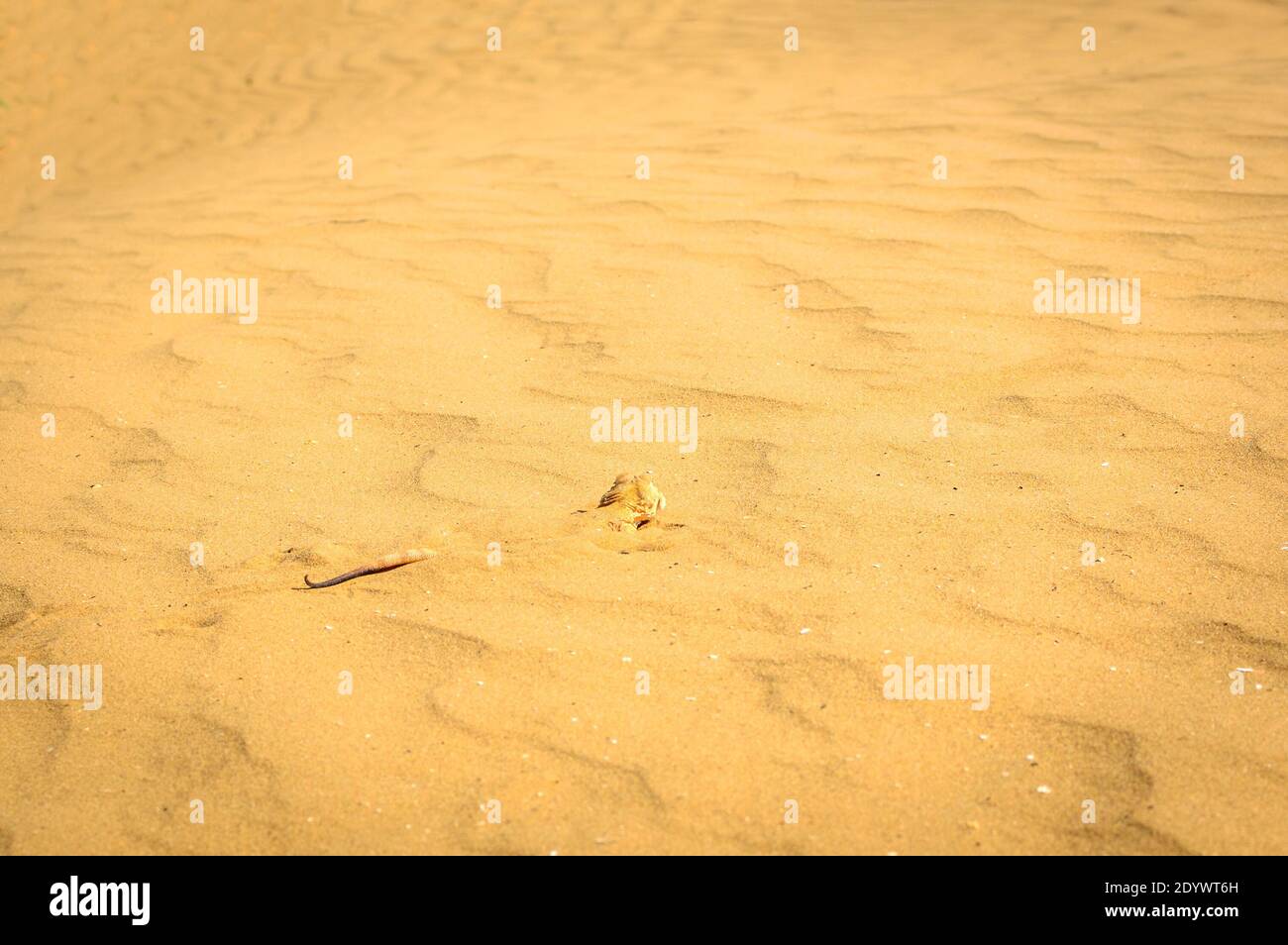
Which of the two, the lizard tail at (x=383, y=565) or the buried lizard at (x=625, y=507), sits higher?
the buried lizard at (x=625, y=507)

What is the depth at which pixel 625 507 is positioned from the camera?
8.40 ft

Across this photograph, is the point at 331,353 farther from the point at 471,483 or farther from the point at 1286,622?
the point at 1286,622

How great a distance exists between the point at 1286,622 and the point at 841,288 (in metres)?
1.93

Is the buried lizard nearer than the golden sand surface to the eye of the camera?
No

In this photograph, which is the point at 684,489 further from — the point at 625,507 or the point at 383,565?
the point at 383,565

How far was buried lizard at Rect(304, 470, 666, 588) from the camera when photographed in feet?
8.05

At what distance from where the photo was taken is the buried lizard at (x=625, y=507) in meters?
2.45

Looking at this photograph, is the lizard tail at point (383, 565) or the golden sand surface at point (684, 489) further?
the lizard tail at point (383, 565)

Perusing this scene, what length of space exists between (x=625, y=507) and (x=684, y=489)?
0.74 feet

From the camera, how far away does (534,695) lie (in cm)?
204

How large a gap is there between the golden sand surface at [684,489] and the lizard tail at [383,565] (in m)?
0.03

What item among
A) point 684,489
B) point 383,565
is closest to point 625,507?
point 684,489

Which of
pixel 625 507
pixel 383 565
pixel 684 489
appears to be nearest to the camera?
pixel 383 565

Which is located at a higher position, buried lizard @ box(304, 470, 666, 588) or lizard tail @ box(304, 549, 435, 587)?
buried lizard @ box(304, 470, 666, 588)
